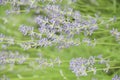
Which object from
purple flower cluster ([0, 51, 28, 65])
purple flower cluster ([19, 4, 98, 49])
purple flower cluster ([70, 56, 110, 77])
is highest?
purple flower cluster ([19, 4, 98, 49])

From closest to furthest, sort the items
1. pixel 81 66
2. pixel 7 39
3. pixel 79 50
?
1. pixel 81 66
2. pixel 7 39
3. pixel 79 50

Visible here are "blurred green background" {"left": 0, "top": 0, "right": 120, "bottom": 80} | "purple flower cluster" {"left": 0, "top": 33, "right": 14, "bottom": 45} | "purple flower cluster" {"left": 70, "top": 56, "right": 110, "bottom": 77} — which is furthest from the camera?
"blurred green background" {"left": 0, "top": 0, "right": 120, "bottom": 80}

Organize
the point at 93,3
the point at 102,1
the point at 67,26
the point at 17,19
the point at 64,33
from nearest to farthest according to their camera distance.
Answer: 1. the point at 67,26
2. the point at 64,33
3. the point at 102,1
4. the point at 93,3
5. the point at 17,19

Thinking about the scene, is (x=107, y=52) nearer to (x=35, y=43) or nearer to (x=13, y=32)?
(x=35, y=43)

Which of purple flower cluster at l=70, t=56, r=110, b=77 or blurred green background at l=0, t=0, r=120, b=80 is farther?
blurred green background at l=0, t=0, r=120, b=80

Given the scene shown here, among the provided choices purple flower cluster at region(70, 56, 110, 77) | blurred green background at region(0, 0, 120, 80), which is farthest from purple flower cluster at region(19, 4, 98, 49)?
blurred green background at region(0, 0, 120, 80)

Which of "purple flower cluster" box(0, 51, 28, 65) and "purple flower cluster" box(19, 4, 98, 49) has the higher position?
"purple flower cluster" box(19, 4, 98, 49)

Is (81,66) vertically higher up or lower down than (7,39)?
lower down

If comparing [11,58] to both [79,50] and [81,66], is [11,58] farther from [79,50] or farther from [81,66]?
[79,50]

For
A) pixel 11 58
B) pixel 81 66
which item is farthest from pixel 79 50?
pixel 81 66

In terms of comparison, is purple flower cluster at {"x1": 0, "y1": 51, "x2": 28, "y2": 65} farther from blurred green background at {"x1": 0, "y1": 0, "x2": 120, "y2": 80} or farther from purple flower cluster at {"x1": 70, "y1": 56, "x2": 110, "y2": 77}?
purple flower cluster at {"x1": 70, "y1": 56, "x2": 110, "y2": 77}

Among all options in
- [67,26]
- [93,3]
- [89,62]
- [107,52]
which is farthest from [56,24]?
[93,3]
